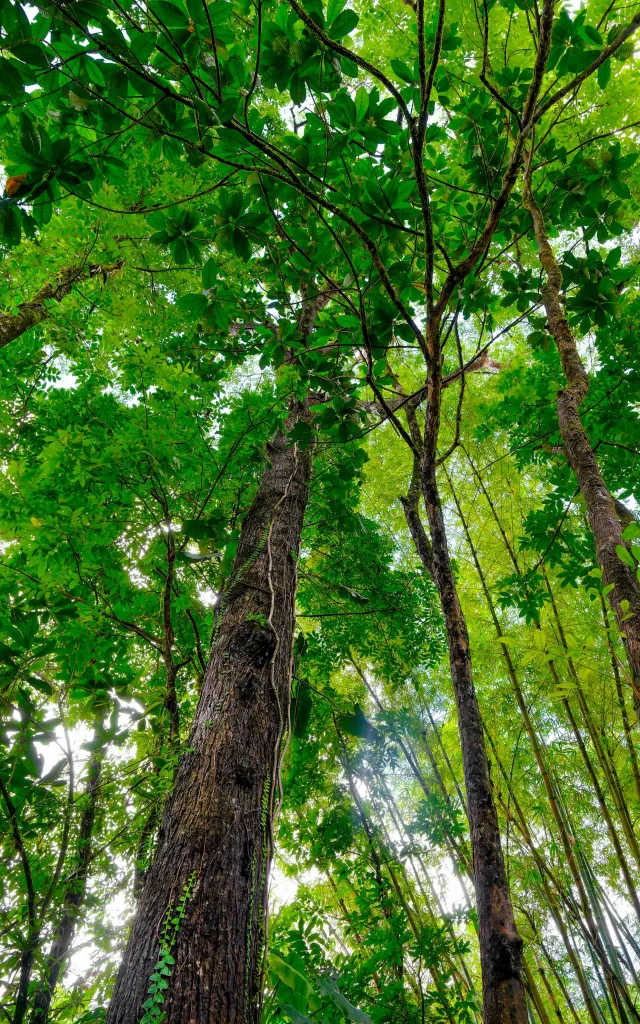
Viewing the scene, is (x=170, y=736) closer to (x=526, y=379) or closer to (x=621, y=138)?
(x=526, y=379)

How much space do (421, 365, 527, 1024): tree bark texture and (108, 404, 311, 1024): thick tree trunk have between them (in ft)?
1.77

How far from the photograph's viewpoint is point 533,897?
3.78 m

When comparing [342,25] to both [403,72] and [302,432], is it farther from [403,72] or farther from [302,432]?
[302,432]

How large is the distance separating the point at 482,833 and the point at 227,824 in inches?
28.8

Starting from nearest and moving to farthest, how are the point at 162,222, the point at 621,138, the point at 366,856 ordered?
the point at 162,222
the point at 366,856
the point at 621,138

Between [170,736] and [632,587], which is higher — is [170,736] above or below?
below

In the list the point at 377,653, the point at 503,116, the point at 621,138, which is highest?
the point at 621,138

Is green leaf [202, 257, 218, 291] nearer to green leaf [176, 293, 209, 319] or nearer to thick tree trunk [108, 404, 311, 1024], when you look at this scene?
green leaf [176, 293, 209, 319]

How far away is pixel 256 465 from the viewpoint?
93.7 inches

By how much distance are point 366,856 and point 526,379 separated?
3130 millimetres

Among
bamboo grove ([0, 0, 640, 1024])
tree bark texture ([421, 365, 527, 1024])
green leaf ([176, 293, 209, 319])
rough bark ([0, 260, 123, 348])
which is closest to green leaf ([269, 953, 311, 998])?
bamboo grove ([0, 0, 640, 1024])

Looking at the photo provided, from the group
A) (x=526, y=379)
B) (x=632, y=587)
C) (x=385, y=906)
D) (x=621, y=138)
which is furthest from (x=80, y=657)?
(x=621, y=138)

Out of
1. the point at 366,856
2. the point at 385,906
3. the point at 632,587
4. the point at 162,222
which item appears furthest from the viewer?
the point at 366,856

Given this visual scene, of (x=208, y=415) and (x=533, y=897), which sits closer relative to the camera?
(x=208, y=415)
